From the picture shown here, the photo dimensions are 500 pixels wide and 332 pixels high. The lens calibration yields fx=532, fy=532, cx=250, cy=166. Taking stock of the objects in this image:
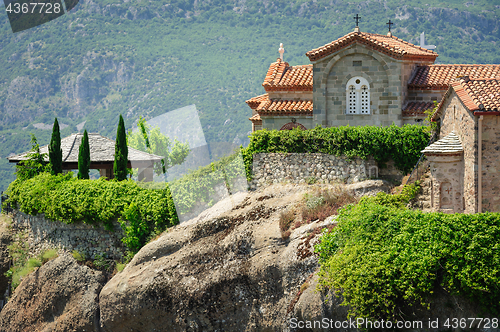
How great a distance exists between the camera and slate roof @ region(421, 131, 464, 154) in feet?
66.5

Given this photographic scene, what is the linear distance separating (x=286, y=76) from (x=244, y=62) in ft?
243

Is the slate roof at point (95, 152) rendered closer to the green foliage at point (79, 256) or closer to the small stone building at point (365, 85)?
the green foliage at point (79, 256)

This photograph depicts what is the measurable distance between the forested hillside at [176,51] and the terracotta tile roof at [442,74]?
5541 centimetres

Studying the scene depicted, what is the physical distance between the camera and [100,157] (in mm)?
36062

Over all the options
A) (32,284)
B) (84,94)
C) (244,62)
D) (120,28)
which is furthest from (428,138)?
(120,28)

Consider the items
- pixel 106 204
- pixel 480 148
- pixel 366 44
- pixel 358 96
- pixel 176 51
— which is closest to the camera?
pixel 480 148

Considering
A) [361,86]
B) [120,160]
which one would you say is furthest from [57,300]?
[361,86]

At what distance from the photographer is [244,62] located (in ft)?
342

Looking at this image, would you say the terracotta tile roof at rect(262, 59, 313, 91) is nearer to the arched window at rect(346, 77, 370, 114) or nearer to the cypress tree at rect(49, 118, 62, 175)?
the arched window at rect(346, 77, 370, 114)

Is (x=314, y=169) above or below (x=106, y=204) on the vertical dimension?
above

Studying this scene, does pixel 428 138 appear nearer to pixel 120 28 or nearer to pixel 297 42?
pixel 297 42

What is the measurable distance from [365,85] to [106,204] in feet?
50.3

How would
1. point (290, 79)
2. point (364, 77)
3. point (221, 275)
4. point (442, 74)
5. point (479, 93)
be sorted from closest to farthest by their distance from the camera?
point (479, 93) < point (221, 275) < point (364, 77) < point (442, 74) < point (290, 79)

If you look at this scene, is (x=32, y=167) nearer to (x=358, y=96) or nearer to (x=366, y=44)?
(x=358, y=96)
